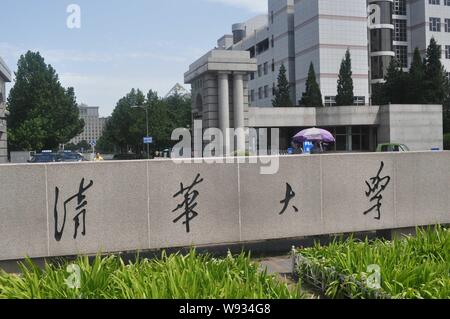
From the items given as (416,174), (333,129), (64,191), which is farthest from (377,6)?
(64,191)

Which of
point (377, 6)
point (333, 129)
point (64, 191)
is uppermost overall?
point (377, 6)

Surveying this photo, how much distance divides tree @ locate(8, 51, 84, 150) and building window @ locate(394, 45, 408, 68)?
43762mm

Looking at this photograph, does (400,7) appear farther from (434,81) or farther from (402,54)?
(434,81)

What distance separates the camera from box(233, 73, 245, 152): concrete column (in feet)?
104

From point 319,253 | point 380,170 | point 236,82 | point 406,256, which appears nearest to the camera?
point 406,256

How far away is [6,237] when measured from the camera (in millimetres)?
7098

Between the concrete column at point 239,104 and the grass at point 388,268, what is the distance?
2519 centimetres

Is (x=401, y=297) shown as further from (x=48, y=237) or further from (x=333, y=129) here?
(x=333, y=129)

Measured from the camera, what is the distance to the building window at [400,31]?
6556 cm

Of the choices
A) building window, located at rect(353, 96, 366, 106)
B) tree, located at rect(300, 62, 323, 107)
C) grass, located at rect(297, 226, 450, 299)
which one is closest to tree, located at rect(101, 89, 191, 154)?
tree, located at rect(300, 62, 323, 107)

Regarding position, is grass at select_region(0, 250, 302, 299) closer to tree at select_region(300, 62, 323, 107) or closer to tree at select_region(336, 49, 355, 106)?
tree at select_region(300, 62, 323, 107)

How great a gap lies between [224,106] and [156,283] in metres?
27.2

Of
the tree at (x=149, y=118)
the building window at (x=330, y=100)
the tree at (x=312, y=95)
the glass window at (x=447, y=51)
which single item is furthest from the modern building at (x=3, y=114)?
the glass window at (x=447, y=51)

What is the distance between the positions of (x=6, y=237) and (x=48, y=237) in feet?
1.88
